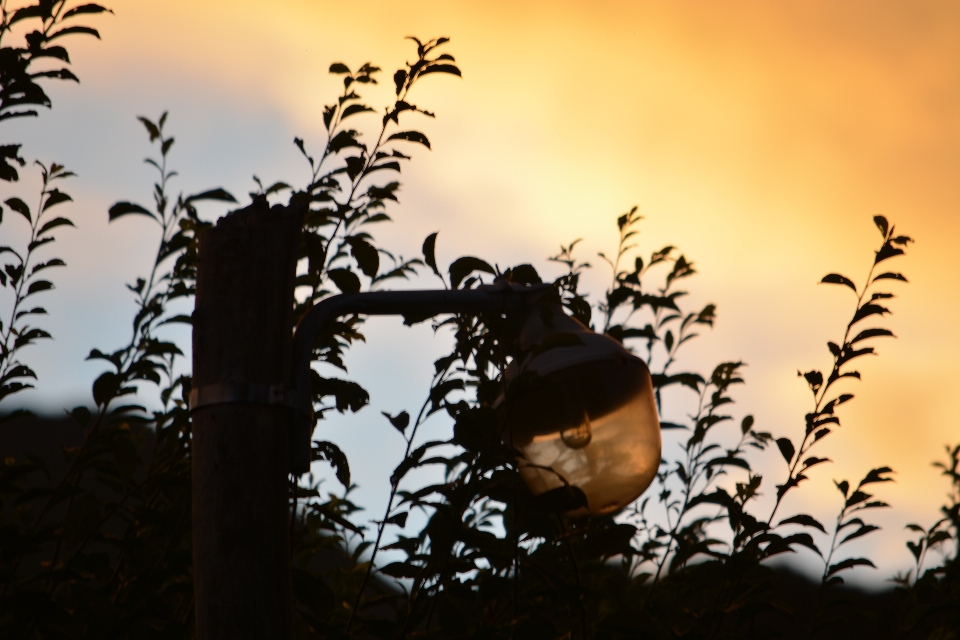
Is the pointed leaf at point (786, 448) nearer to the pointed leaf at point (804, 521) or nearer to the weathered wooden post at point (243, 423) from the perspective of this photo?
the pointed leaf at point (804, 521)

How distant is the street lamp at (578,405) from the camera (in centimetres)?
229

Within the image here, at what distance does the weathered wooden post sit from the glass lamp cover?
661 mm

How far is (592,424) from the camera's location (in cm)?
230

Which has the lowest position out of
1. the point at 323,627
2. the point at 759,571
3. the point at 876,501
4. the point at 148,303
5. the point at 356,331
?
the point at 323,627

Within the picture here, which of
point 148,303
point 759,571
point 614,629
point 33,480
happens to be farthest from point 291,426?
point 33,480

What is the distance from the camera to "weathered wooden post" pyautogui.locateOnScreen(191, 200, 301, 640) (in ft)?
6.28

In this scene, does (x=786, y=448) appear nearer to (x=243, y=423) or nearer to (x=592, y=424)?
(x=592, y=424)

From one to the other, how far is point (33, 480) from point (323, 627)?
919cm

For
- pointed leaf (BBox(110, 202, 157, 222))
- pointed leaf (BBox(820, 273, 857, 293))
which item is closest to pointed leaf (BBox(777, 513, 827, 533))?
pointed leaf (BBox(820, 273, 857, 293))

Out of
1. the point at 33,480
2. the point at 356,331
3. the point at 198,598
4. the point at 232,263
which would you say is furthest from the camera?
the point at 33,480

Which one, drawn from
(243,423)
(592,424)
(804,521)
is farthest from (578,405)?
(804,521)

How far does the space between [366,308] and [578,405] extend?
0.61m

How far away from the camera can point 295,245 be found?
84.2 inches

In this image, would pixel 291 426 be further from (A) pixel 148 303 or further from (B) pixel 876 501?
(B) pixel 876 501
